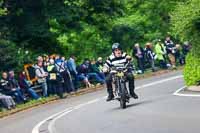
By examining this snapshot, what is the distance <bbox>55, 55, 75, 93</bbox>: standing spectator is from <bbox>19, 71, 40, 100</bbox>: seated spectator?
206 cm

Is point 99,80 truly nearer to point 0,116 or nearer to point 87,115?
point 0,116

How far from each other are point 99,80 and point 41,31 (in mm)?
Answer: 4539

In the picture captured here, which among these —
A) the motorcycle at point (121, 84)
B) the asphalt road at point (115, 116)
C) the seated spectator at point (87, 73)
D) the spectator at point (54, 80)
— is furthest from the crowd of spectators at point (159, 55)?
the motorcycle at point (121, 84)

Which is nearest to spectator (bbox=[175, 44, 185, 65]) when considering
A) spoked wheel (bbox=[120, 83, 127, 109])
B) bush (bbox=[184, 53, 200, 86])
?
bush (bbox=[184, 53, 200, 86])

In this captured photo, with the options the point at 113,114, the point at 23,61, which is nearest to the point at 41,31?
the point at 23,61

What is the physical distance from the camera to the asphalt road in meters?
15.2

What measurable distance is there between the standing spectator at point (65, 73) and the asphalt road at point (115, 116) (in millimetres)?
3606

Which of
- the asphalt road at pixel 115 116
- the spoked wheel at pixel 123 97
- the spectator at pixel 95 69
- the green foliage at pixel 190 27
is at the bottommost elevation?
the asphalt road at pixel 115 116

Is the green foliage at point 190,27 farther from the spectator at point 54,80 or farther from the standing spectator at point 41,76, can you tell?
the standing spectator at point 41,76

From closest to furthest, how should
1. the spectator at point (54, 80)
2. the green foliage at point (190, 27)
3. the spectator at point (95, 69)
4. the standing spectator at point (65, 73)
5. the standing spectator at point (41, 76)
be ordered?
the green foliage at point (190, 27), the spectator at point (54, 80), the standing spectator at point (41, 76), the standing spectator at point (65, 73), the spectator at point (95, 69)

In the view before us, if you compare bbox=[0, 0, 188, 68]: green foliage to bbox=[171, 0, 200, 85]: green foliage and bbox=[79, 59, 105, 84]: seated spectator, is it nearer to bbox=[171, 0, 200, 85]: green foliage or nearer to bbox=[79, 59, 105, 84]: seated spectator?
bbox=[79, 59, 105, 84]: seated spectator

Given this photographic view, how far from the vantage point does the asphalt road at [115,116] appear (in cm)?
1522

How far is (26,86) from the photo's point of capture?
28.3 m

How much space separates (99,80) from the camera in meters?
33.2
